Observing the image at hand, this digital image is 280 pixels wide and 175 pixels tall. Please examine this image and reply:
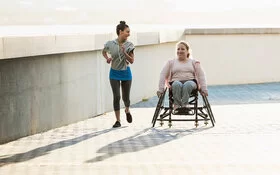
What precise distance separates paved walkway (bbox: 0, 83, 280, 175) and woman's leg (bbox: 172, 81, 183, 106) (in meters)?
0.41

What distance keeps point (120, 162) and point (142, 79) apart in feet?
27.3

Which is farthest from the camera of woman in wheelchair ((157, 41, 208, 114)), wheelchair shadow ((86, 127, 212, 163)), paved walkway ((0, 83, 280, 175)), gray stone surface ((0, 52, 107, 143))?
woman in wheelchair ((157, 41, 208, 114))

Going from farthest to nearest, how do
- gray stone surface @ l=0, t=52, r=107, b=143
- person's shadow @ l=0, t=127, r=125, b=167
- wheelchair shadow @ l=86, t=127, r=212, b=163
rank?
gray stone surface @ l=0, t=52, r=107, b=143
wheelchair shadow @ l=86, t=127, r=212, b=163
person's shadow @ l=0, t=127, r=125, b=167

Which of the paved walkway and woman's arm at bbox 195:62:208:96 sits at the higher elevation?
woman's arm at bbox 195:62:208:96

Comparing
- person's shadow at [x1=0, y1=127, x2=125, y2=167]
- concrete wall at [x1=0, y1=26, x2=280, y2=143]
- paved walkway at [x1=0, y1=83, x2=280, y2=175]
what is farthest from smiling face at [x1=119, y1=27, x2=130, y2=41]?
person's shadow at [x1=0, y1=127, x2=125, y2=167]

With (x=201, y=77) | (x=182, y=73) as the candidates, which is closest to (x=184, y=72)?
(x=182, y=73)

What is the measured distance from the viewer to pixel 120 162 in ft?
29.4

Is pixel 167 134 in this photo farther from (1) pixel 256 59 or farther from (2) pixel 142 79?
(1) pixel 256 59

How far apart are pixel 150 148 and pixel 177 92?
2378 millimetres

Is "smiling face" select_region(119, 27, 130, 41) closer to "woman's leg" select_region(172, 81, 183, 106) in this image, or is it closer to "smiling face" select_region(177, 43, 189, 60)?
"smiling face" select_region(177, 43, 189, 60)

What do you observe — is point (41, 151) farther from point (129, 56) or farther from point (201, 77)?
point (201, 77)

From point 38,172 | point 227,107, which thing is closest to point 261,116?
point 227,107

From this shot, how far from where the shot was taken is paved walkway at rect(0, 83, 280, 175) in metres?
8.49

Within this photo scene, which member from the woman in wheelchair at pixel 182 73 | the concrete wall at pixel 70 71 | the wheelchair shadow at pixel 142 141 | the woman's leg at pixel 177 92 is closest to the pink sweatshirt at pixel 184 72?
the woman in wheelchair at pixel 182 73
